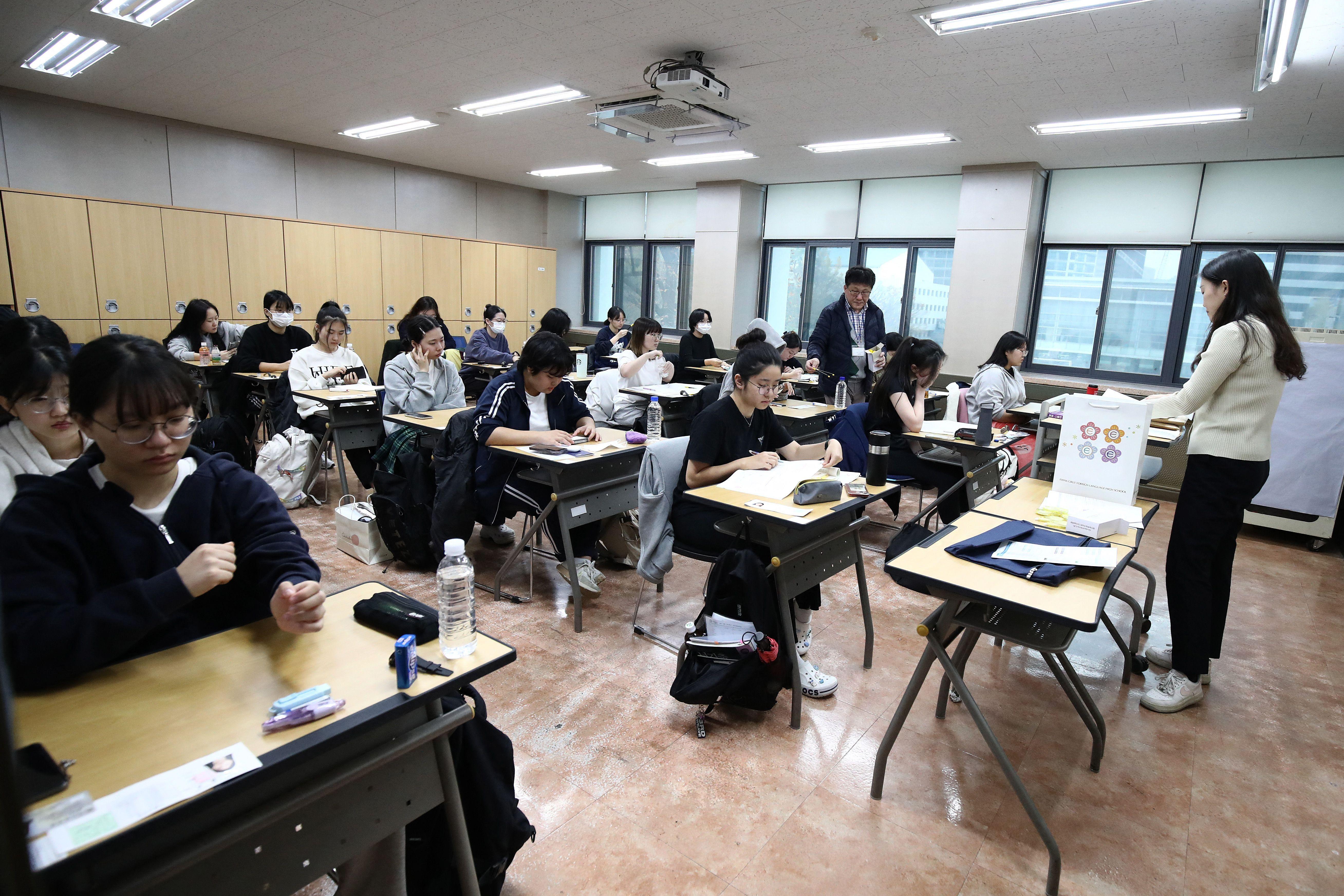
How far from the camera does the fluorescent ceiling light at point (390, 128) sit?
6.33 m

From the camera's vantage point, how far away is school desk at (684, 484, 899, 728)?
7.90 feet

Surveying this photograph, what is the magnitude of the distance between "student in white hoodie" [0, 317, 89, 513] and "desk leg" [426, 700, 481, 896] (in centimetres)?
130

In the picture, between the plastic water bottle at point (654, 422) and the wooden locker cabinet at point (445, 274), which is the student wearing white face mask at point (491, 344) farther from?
the plastic water bottle at point (654, 422)

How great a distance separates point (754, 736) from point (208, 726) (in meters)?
1.72

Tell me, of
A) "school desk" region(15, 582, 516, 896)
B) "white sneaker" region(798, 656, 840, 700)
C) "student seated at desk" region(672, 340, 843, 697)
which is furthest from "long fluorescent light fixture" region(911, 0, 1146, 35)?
"school desk" region(15, 582, 516, 896)

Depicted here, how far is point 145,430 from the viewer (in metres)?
1.29

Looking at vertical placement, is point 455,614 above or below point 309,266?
below

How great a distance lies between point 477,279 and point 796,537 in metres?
7.84

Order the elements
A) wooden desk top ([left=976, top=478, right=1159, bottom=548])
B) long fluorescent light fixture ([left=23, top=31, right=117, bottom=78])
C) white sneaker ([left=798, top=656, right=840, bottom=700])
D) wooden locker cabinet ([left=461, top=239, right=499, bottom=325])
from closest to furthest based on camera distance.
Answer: wooden desk top ([left=976, top=478, right=1159, bottom=548]) → white sneaker ([left=798, top=656, right=840, bottom=700]) → long fluorescent light fixture ([left=23, top=31, right=117, bottom=78]) → wooden locker cabinet ([left=461, top=239, right=499, bottom=325])

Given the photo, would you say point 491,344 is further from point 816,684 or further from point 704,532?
point 816,684

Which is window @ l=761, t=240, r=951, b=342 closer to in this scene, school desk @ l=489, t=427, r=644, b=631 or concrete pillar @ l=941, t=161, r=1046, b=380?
concrete pillar @ l=941, t=161, r=1046, b=380

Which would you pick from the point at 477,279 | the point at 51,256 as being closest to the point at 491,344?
the point at 477,279

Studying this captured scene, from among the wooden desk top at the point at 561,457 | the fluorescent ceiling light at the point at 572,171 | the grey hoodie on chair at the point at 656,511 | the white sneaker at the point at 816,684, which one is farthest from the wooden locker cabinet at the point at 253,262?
the white sneaker at the point at 816,684

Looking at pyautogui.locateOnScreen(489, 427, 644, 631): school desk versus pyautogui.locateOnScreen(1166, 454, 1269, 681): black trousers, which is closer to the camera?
pyautogui.locateOnScreen(1166, 454, 1269, 681): black trousers
